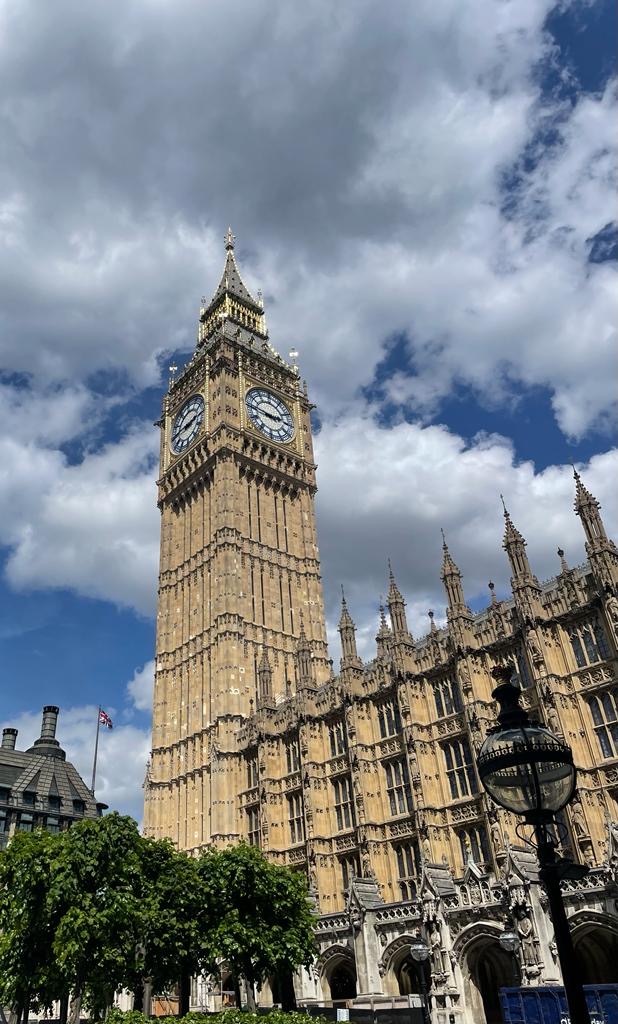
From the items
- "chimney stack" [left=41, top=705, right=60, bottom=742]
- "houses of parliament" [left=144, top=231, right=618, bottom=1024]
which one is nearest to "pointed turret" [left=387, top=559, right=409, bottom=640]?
"houses of parliament" [left=144, top=231, right=618, bottom=1024]

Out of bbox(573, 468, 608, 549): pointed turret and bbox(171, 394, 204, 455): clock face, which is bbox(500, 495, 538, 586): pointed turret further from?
bbox(171, 394, 204, 455): clock face

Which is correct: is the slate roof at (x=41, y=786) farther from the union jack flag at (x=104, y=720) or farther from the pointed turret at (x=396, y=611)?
the pointed turret at (x=396, y=611)

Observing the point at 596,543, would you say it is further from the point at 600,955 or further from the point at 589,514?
the point at 600,955

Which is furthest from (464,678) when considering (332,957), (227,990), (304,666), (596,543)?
(227,990)

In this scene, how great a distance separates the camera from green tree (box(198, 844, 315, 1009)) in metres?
33.3

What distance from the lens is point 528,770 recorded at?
11195 millimetres

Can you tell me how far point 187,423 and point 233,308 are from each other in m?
21.0

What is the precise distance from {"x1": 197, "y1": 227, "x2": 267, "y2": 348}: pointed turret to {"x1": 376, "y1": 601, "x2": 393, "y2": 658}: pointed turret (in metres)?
52.7

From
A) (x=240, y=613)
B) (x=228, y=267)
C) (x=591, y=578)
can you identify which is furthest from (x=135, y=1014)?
(x=228, y=267)

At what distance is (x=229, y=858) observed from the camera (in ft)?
119

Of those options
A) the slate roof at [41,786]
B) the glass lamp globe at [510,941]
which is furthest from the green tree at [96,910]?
the slate roof at [41,786]

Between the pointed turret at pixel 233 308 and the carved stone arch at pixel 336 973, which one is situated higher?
the pointed turret at pixel 233 308

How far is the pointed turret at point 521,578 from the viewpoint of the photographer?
43719 millimetres

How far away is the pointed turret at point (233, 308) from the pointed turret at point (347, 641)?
50.9 meters
